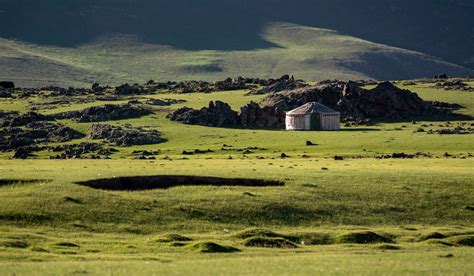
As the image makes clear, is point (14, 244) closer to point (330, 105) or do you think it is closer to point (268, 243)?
point (268, 243)

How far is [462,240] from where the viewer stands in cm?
4044

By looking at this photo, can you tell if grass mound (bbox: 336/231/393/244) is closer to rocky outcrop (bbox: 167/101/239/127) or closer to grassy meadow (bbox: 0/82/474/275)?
grassy meadow (bbox: 0/82/474/275)

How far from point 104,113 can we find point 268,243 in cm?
7394

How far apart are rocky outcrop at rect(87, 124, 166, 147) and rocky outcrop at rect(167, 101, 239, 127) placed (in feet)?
33.8

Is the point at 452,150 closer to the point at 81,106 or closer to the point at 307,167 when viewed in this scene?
the point at 307,167

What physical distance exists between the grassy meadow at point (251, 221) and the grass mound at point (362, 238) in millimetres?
42

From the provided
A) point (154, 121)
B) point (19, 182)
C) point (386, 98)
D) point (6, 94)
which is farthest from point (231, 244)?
point (6, 94)

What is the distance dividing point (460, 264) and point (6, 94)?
113 metres

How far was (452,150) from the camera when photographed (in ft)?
257

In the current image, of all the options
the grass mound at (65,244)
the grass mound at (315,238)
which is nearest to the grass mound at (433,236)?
the grass mound at (315,238)

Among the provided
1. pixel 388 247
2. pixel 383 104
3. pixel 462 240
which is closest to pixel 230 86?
pixel 383 104

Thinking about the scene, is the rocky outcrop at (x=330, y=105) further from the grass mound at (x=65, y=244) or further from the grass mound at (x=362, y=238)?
the grass mound at (x=65, y=244)

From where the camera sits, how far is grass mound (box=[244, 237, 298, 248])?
38.5 meters

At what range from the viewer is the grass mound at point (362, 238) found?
1583 inches
